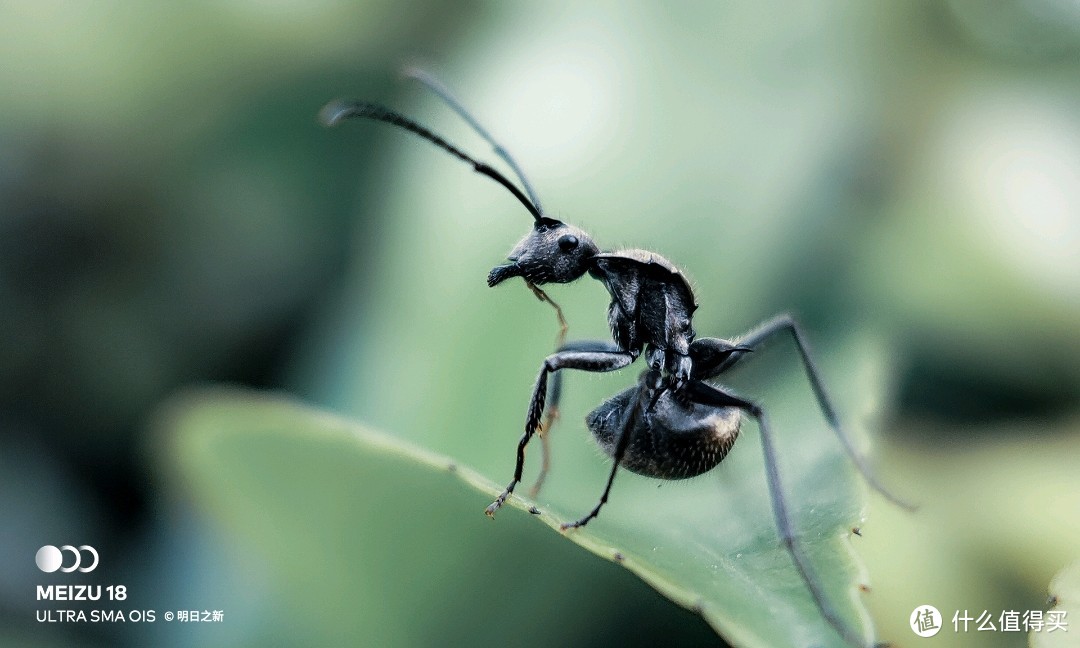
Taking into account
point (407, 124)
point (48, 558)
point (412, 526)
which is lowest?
point (48, 558)

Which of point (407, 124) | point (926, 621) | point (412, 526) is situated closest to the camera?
point (412, 526)

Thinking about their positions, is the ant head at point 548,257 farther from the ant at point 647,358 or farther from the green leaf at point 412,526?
the green leaf at point 412,526

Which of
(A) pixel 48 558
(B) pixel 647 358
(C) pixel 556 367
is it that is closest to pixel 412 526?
(C) pixel 556 367

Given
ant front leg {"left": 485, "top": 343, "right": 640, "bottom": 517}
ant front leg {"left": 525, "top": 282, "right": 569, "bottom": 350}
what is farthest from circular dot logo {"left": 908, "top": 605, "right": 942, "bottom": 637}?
ant front leg {"left": 525, "top": 282, "right": 569, "bottom": 350}

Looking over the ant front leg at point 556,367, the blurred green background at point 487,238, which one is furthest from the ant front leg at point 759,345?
the ant front leg at point 556,367

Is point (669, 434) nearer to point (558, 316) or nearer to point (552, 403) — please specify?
point (552, 403)

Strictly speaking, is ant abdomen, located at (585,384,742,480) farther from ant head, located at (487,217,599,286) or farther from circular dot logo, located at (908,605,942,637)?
circular dot logo, located at (908,605,942,637)

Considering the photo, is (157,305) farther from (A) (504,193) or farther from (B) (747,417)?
(B) (747,417)
